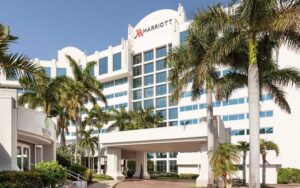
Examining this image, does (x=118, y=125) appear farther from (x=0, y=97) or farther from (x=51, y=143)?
(x=0, y=97)

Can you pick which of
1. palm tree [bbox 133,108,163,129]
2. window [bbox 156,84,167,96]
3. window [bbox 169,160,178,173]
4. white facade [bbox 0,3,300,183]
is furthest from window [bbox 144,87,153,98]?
palm tree [bbox 133,108,163,129]

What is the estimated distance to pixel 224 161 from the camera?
27.5 metres

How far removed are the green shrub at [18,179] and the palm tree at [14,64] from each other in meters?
5.35

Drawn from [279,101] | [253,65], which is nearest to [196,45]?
[279,101]

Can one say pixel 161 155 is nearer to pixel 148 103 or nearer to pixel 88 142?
pixel 148 103

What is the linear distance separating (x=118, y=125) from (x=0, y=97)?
152ft

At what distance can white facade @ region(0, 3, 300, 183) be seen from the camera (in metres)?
61.0

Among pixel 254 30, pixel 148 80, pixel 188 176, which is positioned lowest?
pixel 188 176

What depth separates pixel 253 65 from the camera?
20.2m

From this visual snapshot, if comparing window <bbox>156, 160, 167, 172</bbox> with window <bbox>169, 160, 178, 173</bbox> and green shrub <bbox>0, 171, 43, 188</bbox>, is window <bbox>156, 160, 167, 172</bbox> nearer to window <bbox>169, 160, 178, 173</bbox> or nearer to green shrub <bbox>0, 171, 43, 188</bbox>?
window <bbox>169, 160, 178, 173</bbox>

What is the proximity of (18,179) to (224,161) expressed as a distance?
1351 centimetres

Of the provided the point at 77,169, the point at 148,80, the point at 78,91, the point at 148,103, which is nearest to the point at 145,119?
the point at 148,103

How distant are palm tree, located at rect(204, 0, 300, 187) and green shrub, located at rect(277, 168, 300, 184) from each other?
34.6 metres

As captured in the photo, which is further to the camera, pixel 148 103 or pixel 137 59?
pixel 137 59
